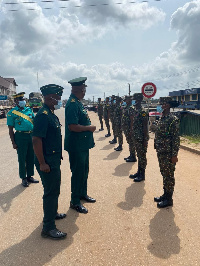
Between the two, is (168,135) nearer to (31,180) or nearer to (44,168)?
(44,168)

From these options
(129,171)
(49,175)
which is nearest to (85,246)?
(49,175)

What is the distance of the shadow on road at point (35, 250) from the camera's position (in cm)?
278

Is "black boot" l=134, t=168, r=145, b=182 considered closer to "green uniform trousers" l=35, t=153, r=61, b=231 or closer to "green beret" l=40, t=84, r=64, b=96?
"green uniform trousers" l=35, t=153, r=61, b=231

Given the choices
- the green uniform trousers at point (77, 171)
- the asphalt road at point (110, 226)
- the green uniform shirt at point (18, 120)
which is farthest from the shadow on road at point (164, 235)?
the green uniform shirt at point (18, 120)

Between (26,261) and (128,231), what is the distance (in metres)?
1.41

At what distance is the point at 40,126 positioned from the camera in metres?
3.03

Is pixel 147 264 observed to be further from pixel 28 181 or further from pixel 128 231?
pixel 28 181

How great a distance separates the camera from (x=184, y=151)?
8.52 meters

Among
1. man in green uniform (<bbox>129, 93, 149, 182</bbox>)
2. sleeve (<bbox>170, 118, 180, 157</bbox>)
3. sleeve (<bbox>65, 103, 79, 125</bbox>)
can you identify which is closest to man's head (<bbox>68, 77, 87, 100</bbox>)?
sleeve (<bbox>65, 103, 79, 125</bbox>)

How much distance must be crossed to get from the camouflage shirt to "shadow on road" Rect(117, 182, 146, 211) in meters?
1.06

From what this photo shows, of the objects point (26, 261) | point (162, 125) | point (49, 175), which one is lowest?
point (26, 261)

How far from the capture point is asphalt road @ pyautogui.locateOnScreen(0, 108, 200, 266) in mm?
2814

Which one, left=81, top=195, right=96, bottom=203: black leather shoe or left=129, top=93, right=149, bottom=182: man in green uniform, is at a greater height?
left=129, top=93, right=149, bottom=182: man in green uniform

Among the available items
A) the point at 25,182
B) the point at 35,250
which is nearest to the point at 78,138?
the point at 35,250
